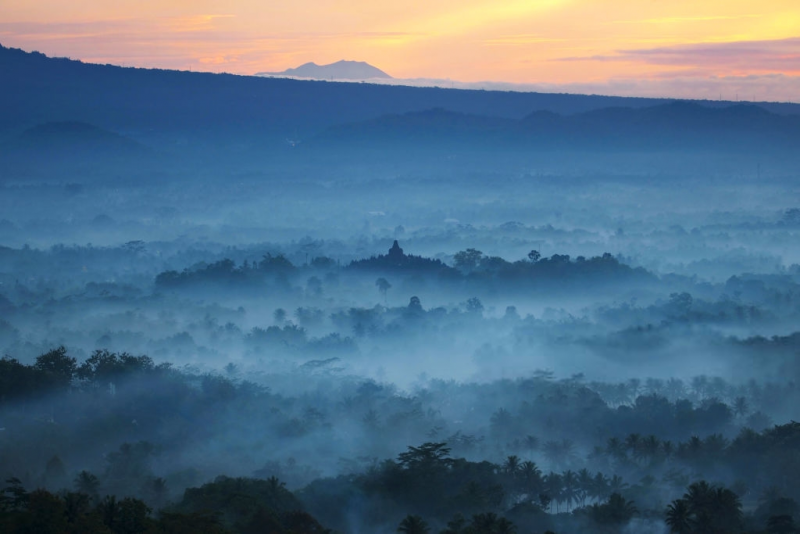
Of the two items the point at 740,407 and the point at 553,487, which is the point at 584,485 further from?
the point at 740,407

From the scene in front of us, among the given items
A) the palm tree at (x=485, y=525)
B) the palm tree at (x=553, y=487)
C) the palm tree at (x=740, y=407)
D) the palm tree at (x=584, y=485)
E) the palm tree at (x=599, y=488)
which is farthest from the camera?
the palm tree at (x=740, y=407)

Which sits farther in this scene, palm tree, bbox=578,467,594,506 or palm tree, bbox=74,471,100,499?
palm tree, bbox=578,467,594,506

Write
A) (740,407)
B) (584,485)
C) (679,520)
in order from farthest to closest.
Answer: (740,407) < (584,485) < (679,520)

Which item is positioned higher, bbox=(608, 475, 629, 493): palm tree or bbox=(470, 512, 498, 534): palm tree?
bbox=(470, 512, 498, 534): palm tree

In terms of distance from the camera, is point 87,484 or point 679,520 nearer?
point 679,520

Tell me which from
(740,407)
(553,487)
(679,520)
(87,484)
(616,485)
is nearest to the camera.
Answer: (679,520)

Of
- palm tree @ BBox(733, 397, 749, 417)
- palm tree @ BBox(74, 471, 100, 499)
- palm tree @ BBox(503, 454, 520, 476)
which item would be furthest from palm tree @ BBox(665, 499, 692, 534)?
palm tree @ BBox(733, 397, 749, 417)

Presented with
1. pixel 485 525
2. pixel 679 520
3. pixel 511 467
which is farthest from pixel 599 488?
pixel 485 525

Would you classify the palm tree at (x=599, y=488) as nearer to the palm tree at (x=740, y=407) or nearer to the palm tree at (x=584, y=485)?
the palm tree at (x=584, y=485)

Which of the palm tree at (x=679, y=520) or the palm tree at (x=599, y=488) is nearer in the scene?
the palm tree at (x=679, y=520)

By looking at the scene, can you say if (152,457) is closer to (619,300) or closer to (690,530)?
(690,530)

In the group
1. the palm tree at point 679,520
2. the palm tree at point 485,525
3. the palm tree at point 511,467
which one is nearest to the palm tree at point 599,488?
the palm tree at point 511,467

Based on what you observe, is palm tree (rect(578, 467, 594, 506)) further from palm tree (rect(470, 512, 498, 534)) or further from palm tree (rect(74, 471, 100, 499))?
palm tree (rect(74, 471, 100, 499))
